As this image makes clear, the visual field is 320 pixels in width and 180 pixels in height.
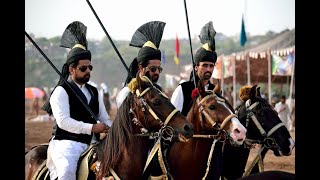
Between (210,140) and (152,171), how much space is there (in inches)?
31.5

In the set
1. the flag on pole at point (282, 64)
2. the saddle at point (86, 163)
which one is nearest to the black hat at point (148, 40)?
the saddle at point (86, 163)

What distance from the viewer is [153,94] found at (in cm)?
609

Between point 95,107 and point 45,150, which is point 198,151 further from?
point 45,150

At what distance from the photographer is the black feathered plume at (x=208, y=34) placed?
785 centimetres

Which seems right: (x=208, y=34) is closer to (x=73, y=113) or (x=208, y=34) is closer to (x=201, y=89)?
(x=201, y=89)

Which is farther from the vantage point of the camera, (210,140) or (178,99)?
(178,99)

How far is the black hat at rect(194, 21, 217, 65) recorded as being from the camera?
303 inches

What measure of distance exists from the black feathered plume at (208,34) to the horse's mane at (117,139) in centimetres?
200

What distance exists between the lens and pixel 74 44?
23.4 feet

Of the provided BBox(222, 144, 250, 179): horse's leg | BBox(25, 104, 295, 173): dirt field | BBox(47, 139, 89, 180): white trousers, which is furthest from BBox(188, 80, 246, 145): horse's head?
BBox(25, 104, 295, 173): dirt field

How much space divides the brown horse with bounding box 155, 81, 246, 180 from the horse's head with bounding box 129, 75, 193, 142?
0.69m

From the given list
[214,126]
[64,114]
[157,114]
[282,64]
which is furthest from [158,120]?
[282,64]

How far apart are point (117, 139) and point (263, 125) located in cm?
204
